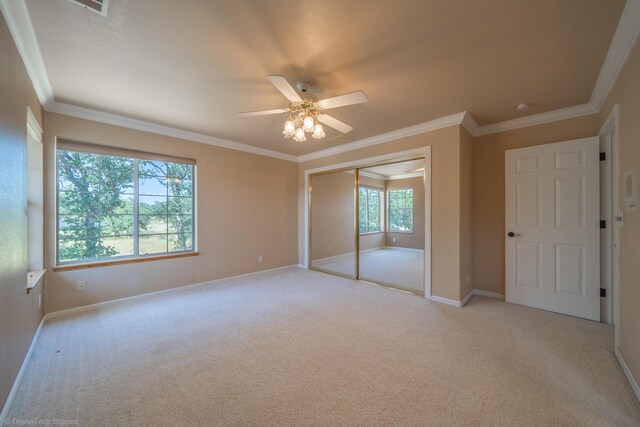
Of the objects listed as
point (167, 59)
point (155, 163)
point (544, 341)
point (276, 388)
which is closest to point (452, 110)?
point (544, 341)

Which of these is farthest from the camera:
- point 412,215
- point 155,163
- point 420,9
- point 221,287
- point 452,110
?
point 412,215

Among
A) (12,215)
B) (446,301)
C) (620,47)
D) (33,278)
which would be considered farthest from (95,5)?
(446,301)

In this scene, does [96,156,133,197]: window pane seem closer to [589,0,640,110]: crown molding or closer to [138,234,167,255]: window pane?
A: [138,234,167,255]: window pane

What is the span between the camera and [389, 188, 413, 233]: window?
7.35 m

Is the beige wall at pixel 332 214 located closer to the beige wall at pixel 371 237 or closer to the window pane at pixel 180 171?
the beige wall at pixel 371 237

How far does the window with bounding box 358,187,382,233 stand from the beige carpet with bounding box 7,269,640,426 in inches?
158

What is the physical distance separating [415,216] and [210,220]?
5718 mm

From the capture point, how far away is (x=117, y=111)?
3.08 m

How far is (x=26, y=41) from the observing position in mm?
1805

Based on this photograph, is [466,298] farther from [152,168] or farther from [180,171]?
[152,168]

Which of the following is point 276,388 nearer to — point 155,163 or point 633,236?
point 633,236

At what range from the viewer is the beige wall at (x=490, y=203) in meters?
3.41

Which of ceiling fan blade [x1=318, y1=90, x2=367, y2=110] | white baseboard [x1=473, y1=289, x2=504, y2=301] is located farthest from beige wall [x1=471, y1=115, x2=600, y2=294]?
ceiling fan blade [x1=318, y1=90, x2=367, y2=110]

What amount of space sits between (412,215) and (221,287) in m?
5.68
